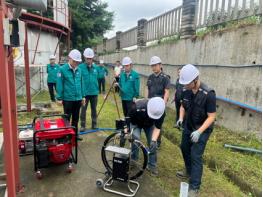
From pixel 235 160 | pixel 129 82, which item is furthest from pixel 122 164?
pixel 129 82

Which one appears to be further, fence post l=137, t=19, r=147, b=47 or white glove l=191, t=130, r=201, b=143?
fence post l=137, t=19, r=147, b=47

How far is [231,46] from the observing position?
4.90 m

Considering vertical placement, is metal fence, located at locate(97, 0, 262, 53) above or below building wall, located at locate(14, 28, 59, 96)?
above

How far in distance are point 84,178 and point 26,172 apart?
2.99 feet

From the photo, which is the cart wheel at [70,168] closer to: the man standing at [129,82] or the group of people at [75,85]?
the group of people at [75,85]

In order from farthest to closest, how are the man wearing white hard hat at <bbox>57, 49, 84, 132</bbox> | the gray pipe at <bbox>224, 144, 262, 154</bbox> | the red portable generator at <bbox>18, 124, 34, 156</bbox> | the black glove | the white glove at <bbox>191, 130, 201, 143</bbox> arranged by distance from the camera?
the man wearing white hard hat at <bbox>57, 49, 84, 132</bbox>, the gray pipe at <bbox>224, 144, 262, 154</bbox>, the red portable generator at <bbox>18, 124, 34, 156</bbox>, the black glove, the white glove at <bbox>191, 130, 201, 143</bbox>

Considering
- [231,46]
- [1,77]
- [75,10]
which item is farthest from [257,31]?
[75,10]

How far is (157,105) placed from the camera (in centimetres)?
287

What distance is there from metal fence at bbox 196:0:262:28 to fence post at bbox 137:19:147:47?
3.89m

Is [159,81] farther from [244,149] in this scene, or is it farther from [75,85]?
[244,149]

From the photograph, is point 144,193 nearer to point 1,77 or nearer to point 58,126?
point 58,126

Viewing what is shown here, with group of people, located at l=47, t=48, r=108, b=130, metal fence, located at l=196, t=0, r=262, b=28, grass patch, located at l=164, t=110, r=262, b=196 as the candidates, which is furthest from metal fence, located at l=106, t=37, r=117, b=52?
grass patch, located at l=164, t=110, r=262, b=196

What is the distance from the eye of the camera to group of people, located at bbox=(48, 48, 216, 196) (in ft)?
8.92

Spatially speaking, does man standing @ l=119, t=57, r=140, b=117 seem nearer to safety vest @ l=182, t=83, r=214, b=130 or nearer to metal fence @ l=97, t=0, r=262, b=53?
safety vest @ l=182, t=83, r=214, b=130
